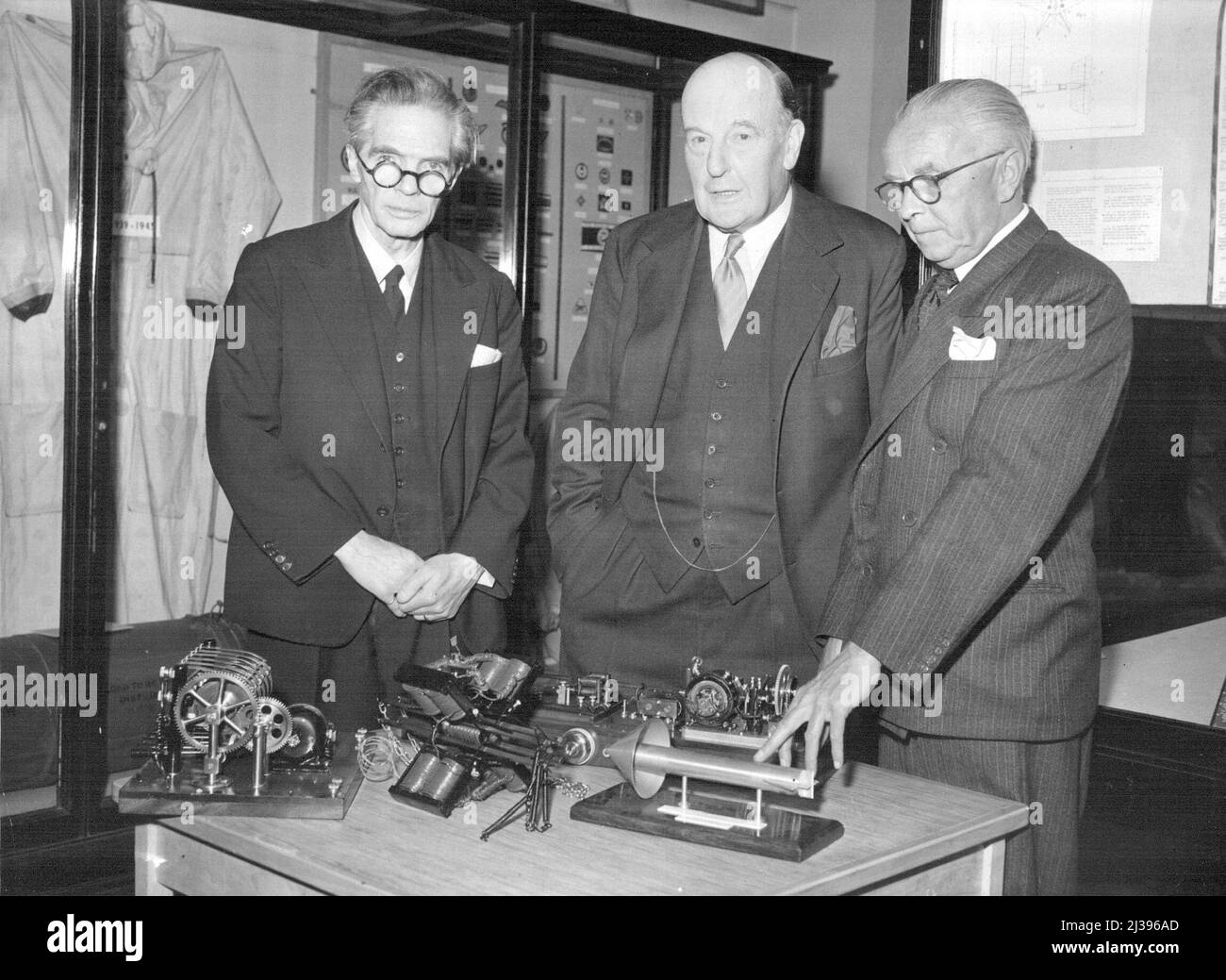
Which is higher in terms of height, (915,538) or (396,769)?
(915,538)

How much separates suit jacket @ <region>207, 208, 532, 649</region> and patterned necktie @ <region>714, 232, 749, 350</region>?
0.54m

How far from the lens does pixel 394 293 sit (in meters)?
2.77

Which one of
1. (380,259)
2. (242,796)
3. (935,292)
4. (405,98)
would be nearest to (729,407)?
(935,292)

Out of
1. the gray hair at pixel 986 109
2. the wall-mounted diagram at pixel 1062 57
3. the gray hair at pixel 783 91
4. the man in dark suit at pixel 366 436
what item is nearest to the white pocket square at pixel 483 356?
the man in dark suit at pixel 366 436

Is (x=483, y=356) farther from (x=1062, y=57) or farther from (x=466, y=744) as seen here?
(x=1062, y=57)

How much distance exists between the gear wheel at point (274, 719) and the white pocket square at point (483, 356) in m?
1.06

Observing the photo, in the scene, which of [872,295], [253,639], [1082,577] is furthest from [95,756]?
[1082,577]

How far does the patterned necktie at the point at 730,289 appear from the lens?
107 inches

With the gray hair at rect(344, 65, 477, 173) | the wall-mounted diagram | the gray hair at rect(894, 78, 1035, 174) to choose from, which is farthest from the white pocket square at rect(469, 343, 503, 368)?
the wall-mounted diagram

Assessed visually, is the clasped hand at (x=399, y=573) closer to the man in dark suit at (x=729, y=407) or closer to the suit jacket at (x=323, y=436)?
the suit jacket at (x=323, y=436)

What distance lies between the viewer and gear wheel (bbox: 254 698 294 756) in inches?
76.9

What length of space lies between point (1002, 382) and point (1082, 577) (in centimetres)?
38

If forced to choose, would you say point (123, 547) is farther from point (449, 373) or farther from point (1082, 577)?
point (1082, 577)

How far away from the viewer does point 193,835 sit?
1870 mm
